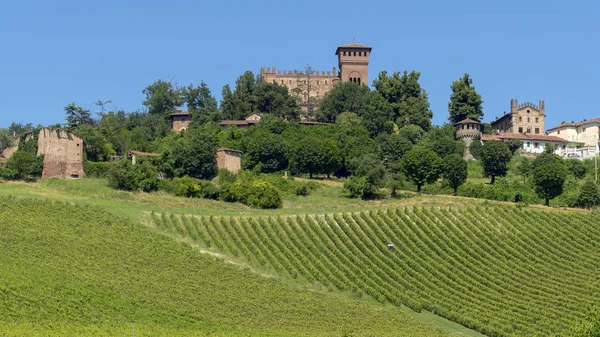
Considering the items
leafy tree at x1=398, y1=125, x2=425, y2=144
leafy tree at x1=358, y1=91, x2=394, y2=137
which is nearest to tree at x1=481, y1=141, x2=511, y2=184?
leafy tree at x1=398, y1=125, x2=425, y2=144

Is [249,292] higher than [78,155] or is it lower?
lower

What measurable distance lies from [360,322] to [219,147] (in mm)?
39348

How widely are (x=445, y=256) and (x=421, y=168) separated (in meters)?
19.4

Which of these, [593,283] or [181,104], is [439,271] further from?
[181,104]

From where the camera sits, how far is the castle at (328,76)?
121 meters

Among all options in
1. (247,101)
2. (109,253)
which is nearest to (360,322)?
(109,253)

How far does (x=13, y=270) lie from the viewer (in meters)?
52.3

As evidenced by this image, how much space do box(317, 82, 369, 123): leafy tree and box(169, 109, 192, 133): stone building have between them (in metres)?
13.1

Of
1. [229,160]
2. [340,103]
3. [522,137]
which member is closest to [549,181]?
[522,137]

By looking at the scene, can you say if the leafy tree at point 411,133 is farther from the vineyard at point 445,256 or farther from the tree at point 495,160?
the vineyard at point 445,256

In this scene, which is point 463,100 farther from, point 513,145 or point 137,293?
point 137,293

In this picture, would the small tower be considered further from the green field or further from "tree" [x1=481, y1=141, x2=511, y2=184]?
the green field

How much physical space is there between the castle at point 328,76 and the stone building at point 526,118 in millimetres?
17471

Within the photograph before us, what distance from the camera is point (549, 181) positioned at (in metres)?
83.1
